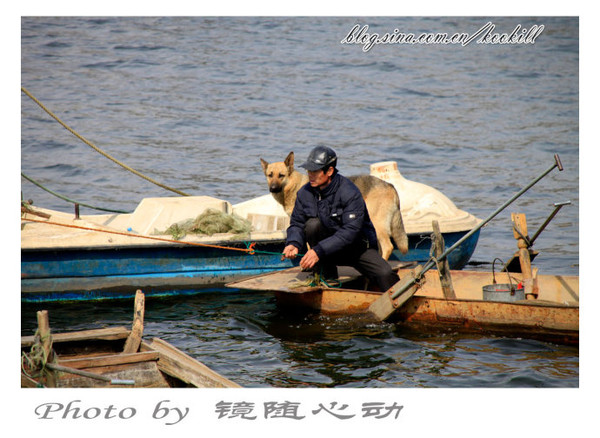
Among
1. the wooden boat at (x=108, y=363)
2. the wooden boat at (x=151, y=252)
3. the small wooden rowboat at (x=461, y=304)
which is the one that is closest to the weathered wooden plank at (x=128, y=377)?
the wooden boat at (x=108, y=363)

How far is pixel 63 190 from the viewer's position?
15695mm

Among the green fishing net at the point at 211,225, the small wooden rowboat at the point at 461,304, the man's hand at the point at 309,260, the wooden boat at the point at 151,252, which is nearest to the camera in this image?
the small wooden rowboat at the point at 461,304

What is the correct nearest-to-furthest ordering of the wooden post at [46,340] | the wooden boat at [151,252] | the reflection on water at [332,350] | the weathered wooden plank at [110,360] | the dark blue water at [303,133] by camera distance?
the wooden post at [46,340] < the weathered wooden plank at [110,360] < the reflection on water at [332,350] < the dark blue water at [303,133] < the wooden boat at [151,252]

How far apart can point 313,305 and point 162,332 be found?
174 cm

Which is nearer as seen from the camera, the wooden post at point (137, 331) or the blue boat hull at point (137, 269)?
the wooden post at point (137, 331)

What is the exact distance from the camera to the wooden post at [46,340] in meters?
5.11

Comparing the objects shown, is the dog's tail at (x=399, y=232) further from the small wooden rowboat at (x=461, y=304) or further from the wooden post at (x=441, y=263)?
the wooden post at (x=441, y=263)

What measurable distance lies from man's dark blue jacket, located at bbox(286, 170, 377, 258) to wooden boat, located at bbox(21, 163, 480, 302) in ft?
2.64

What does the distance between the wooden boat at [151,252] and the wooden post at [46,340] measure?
10.9 ft

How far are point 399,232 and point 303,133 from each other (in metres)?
10.9

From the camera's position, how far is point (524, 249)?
26.4 ft

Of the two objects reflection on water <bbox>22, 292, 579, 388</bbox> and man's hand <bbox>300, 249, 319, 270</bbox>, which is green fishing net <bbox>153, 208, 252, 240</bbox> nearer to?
reflection on water <bbox>22, 292, 579, 388</bbox>

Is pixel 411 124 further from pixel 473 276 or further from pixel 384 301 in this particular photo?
pixel 384 301

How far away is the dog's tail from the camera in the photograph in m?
8.90
